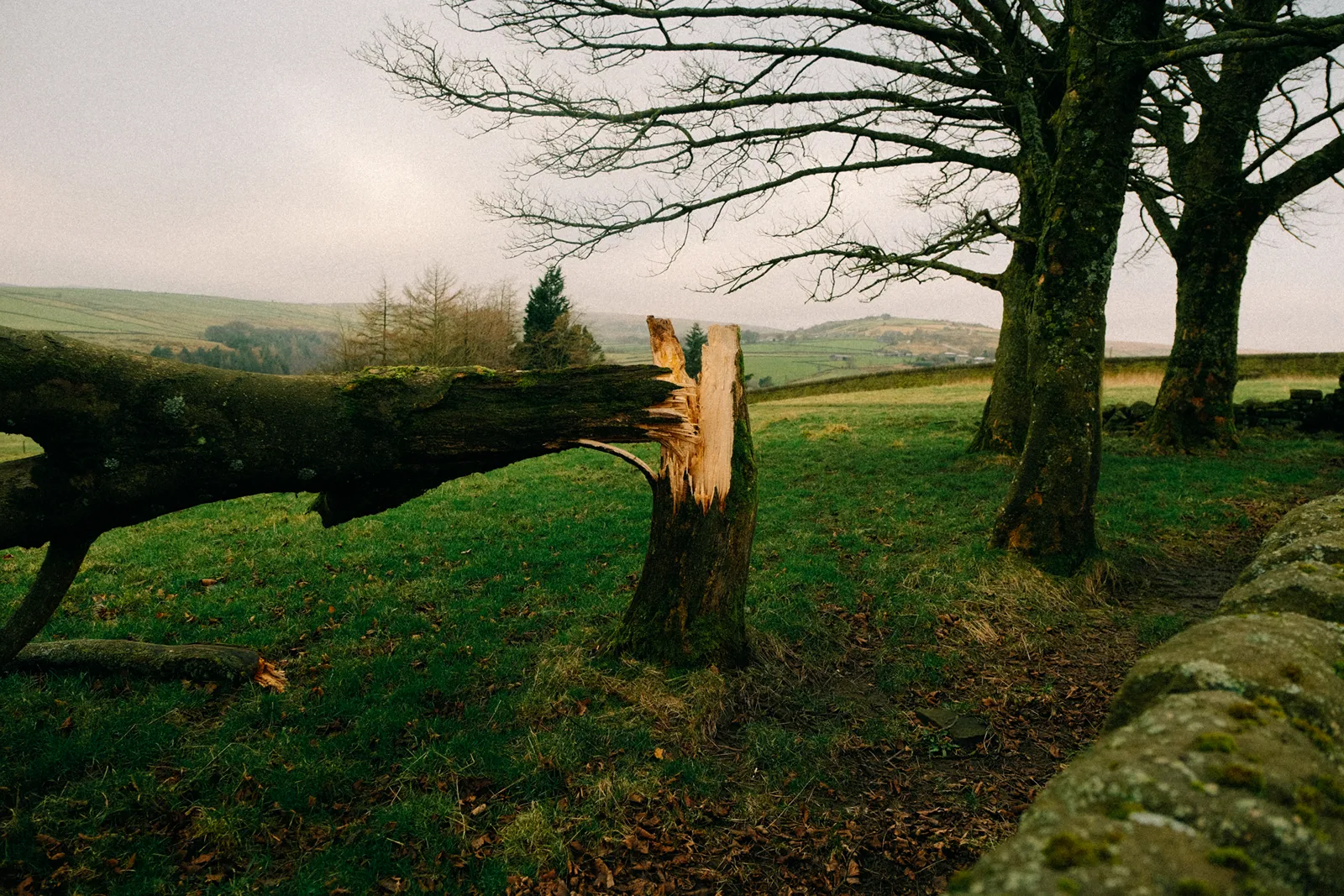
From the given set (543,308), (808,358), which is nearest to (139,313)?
(543,308)

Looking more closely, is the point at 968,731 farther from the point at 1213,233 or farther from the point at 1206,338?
the point at 1213,233

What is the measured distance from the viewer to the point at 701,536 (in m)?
5.41

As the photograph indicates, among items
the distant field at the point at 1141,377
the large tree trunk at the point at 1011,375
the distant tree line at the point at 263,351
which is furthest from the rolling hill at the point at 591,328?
the large tree trunk at the point at 1011,375

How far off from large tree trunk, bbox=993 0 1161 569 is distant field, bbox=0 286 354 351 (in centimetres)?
7346

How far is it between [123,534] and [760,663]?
9.22m

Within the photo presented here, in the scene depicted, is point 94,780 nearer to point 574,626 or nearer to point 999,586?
point 574,626

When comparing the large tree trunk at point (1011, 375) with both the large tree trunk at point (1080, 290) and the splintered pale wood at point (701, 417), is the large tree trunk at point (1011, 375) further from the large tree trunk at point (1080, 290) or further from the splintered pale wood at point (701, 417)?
the splintered pale wood at point (701, 417)

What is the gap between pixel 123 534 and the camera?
9.39 metres

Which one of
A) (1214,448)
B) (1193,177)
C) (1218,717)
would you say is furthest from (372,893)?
(1193,177)

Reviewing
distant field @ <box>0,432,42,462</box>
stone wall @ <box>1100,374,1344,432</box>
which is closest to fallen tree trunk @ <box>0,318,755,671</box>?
stone wall @ <box>1100,374,1344,432</box>

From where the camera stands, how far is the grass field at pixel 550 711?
362 cm

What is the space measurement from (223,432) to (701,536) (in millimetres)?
3297

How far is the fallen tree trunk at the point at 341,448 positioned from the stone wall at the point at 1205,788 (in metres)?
3.51

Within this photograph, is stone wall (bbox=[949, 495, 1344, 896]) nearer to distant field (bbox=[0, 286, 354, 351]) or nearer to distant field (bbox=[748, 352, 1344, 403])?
distant field (bbox=[748, 352, 1344, 403])
